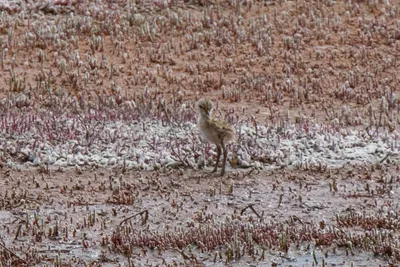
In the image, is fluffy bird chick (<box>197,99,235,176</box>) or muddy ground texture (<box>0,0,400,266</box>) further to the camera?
fluffy bird chick (<box>197,99,235,176</box>)

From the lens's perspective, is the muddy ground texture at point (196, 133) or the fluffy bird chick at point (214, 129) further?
the fluffy bird chick at point (214, 129)

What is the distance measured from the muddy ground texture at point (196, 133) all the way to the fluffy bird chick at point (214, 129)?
1.73 ft

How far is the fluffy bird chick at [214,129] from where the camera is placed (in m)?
13.9

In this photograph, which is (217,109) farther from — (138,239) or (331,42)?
(138,239)

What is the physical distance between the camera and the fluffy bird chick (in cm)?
1391

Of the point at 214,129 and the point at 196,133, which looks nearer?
the point at 214,129

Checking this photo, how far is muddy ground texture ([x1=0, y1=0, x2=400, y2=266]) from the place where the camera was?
1138 cm

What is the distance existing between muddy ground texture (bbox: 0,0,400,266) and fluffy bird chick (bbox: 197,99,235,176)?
1.73 feet

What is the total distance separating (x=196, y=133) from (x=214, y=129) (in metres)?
1.97

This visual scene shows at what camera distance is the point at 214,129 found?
1390 cm

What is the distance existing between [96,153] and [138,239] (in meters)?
3.98

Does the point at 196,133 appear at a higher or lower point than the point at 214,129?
lower

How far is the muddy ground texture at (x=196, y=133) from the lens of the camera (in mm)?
11383

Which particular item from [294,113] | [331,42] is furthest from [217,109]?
[331,42]
